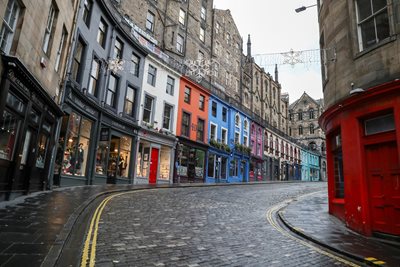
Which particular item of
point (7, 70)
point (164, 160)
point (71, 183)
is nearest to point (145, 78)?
point (164, 160)

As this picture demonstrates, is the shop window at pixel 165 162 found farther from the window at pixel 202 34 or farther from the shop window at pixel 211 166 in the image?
the window at pixel 202 34

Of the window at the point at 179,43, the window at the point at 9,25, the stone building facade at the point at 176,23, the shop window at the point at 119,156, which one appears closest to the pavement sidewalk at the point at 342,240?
the window at the point at 9,25

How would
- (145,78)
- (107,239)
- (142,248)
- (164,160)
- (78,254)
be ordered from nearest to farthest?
1. (78,254)
2. (142,248)
3. (107,239)
4. (145,78)
5. (164,160)

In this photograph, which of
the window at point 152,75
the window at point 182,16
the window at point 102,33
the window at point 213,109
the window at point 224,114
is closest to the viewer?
the window at point 102,33

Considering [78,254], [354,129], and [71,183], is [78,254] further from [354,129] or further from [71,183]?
[71,183]

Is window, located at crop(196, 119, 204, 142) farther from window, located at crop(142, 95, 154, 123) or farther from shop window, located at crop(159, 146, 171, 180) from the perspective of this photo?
window, located at crop(142, 95, 154, 123)

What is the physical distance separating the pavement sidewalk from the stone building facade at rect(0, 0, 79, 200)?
871 centimetres

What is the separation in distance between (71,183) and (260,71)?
129 ft

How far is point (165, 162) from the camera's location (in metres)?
25.5

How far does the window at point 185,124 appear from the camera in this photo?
91.6 feet

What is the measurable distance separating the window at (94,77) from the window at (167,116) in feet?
26.6

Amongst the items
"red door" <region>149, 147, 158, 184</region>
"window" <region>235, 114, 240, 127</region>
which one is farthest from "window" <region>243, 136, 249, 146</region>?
"red door" <region>149, 147, 158, 184</region>

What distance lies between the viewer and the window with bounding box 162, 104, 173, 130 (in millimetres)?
25703

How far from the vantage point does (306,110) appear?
67.9 meters
